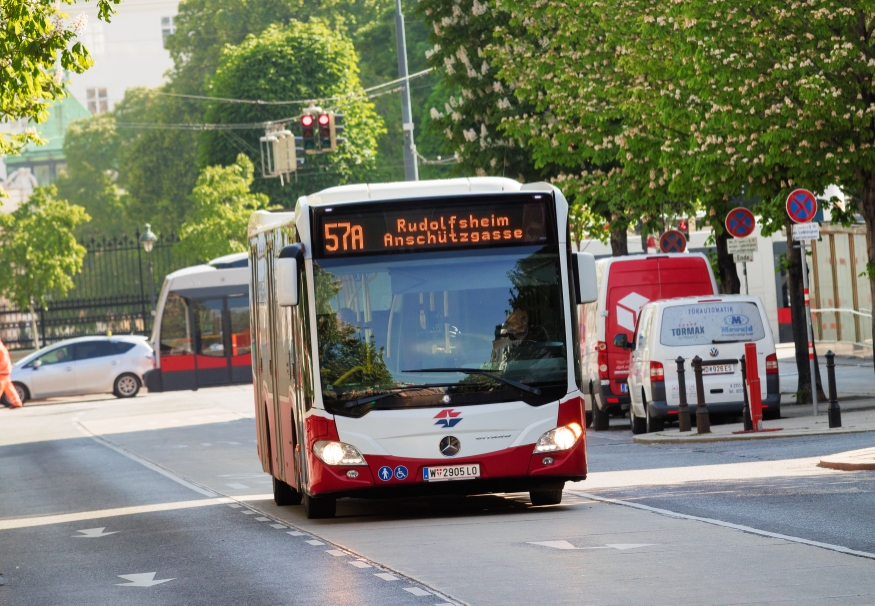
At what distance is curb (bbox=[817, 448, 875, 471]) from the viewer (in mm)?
16156

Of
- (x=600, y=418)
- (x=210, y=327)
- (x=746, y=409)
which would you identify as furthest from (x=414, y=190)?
(x=210, y=327)

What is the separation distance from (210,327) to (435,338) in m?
35.1

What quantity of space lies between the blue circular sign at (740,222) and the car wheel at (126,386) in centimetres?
2514

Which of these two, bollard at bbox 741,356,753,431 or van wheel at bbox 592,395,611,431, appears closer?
bollard at bbox 741,356,753,431

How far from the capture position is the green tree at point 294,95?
74.3 m

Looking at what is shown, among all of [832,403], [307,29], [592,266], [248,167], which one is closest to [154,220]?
[307,29]

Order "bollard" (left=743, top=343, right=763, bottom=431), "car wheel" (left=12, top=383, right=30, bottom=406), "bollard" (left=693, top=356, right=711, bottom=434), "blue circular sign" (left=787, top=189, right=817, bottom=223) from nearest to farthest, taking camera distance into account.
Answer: "bollard" (left=743, top=343, right=763, bottom=431)
"bollard" (left=693, top=356, right=711, bottom=434)
"blue circular sign" (left=787, top=189, right=817, bottom=223)
"car wheel" (left=12, top=383, right=30, bottom=406)

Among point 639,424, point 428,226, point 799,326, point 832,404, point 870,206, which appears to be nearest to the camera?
point 428,226

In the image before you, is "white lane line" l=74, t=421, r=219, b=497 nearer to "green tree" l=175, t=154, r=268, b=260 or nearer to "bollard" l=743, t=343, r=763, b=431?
"bollard" l=743, t=343, r=763, b=431

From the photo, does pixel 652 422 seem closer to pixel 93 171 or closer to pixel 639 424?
pixel 639 424

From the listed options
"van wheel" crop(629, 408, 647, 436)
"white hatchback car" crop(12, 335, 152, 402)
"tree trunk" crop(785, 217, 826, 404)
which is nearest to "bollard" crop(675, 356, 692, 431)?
"van wheel" crop(629, 408, 647, 436)

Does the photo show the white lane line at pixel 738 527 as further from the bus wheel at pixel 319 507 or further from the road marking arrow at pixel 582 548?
the bus wheel at pixel 319 507

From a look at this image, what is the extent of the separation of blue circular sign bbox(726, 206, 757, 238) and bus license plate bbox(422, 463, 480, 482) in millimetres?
14345

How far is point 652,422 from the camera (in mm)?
23375
